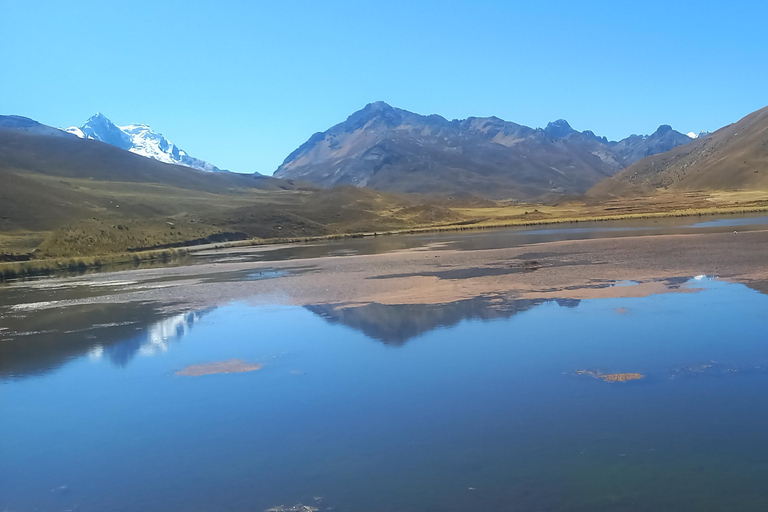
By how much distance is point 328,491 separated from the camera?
1216 cm

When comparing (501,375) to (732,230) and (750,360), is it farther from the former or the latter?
(732,230)

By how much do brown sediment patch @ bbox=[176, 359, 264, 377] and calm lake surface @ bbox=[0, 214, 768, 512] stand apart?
361 mm

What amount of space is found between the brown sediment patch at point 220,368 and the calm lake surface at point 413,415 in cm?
36

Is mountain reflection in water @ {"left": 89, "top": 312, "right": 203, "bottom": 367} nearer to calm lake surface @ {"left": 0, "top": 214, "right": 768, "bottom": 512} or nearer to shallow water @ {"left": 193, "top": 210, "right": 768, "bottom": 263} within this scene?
calm lake surface @ {"left": 0, "top": 214, "right": 768, "bottom": 512}

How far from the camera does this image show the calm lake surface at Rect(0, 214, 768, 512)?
11969mm

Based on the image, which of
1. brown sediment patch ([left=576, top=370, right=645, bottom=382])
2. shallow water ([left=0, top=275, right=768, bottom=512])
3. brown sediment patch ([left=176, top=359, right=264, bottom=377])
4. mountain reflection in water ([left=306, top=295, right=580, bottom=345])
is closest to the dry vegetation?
mountain reflection in water ([left=306, top=295, right=580, bottom=345])

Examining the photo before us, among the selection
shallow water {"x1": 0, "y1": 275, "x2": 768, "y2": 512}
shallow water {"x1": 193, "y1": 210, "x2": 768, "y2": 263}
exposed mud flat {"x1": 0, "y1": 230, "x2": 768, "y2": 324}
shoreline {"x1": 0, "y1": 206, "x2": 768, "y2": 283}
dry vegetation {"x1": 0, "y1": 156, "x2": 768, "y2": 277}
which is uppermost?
dry vegetation {"x1": 0, "y1": 156, "x2": 768, "y2": 277}

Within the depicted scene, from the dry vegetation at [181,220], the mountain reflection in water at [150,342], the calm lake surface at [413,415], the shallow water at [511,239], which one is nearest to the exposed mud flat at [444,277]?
the mountain reflection in water at [150,342]

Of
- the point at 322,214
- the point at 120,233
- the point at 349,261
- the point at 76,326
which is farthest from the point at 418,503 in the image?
the point at 322,214

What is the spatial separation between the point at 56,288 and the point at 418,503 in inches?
1999

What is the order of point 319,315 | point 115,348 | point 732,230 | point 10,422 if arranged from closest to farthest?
point 10,422 < point 115,348 < point 319,315 < point 732,230

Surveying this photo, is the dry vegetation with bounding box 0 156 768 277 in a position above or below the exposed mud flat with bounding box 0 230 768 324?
above

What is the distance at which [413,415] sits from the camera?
635 inches

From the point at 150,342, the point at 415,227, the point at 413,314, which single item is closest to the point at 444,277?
the point at 413,314
